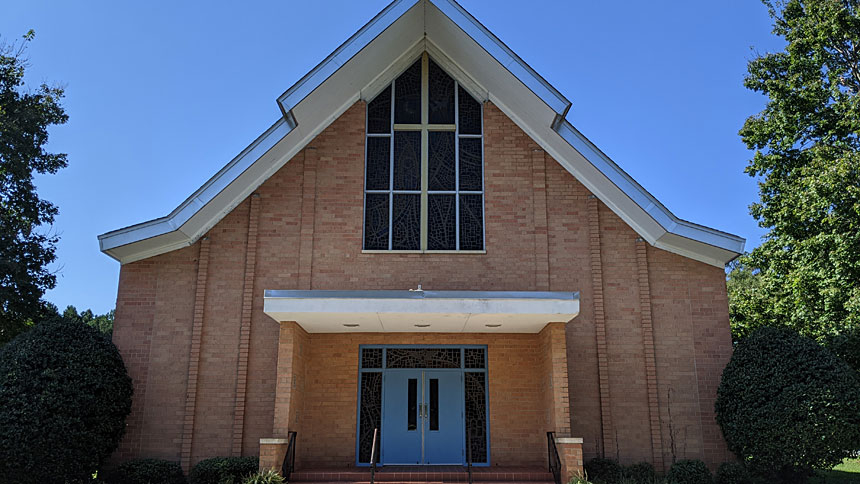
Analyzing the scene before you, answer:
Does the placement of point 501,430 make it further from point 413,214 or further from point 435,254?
point 413,214

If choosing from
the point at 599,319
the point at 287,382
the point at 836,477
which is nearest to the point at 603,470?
the point at 599,319

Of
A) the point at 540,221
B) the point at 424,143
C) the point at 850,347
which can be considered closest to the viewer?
the point at 540,221

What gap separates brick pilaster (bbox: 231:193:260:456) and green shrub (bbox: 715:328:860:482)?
A: 29.8ft

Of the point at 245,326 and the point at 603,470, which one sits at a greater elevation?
the point at 245,326

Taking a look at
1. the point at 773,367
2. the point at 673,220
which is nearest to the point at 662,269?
the point at 673,220

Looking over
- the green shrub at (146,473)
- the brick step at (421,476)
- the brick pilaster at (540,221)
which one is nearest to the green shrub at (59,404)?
the green shrub at (146,473)

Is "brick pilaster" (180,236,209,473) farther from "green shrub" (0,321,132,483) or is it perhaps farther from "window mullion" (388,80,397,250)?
"window mullion" (388,80,397,250)

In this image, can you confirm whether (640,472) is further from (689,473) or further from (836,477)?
(836,477)

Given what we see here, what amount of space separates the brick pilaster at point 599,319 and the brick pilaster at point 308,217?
5.79 metres

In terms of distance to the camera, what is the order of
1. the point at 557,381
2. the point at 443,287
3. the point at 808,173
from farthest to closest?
the point at 808,173, the point at 443,287, the point at 557,381

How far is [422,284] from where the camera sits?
1411cm

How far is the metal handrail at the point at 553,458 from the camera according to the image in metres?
12.2

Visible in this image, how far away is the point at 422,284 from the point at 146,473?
20.3 feet

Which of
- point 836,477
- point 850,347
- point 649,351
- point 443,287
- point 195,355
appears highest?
point 443,287
